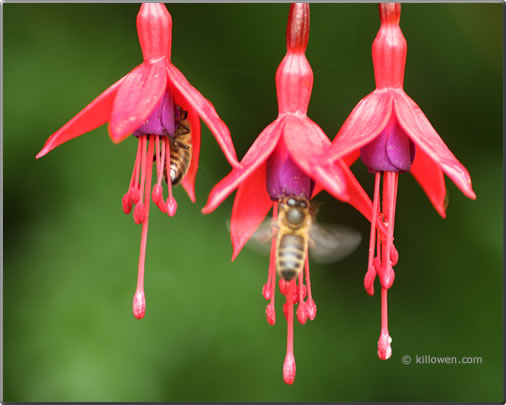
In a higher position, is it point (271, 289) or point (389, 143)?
point (389, 143)

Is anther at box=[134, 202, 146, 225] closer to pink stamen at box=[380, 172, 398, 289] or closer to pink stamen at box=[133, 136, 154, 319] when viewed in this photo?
pink stamen at box=[133, 136, 154, 319]

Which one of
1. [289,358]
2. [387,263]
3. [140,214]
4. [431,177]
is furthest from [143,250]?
[431,177]

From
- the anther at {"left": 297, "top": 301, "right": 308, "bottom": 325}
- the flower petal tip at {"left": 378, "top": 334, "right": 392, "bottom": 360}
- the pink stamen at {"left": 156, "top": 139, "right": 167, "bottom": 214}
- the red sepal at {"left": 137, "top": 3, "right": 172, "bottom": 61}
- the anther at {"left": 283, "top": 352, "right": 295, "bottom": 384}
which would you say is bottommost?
the anther at {"left": 283, "top": 352, "right": 295, "bottom": 384}

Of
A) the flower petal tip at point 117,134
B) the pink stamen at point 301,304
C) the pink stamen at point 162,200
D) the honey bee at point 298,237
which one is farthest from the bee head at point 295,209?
the flower petal tip at point 117,134

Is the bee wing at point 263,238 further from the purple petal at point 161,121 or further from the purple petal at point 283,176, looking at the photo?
the purple petal at point 161,121

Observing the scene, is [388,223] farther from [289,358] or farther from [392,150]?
[289,358]

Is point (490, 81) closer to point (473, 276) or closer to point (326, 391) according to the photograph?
point (473, 276)

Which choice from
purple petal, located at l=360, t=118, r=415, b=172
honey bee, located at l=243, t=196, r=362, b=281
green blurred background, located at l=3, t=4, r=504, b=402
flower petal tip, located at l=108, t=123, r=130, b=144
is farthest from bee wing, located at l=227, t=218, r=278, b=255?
green blurred background, located at l=3, t=4, r=504, b=402
